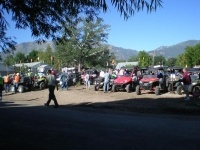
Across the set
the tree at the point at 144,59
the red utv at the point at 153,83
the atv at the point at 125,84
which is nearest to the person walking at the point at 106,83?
the atv at the point at 125,84

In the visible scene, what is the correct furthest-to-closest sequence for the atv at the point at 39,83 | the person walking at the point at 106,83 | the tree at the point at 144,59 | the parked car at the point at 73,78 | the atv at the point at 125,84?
1. the tree at the point at 144,59
2. the parked car at the point at 73,78
3. the atv at the point at 39,83
4. the person walking at the point at 106,83
5. the atv at the point at 125,84

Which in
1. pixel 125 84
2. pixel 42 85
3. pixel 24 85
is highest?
pixel 125 84

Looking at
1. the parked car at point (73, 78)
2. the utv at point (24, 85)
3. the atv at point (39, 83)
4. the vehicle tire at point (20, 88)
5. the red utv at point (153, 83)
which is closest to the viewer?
the red utv at point (153, 83)

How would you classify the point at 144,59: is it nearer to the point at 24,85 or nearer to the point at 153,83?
the point at 24,85

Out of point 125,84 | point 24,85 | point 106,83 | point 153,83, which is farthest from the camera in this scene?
point 24,85

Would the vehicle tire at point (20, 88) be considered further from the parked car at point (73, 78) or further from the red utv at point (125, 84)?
the red utv at point (125, 84)

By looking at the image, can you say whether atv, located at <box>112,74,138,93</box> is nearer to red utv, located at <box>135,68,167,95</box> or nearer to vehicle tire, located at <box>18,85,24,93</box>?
red utv, located at <box>135,68,167,95</box>

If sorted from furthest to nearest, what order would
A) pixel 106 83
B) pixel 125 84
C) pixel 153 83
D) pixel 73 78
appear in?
1. pixel 73 78
2. pixel 106 83
3. pixel 125 84
4. pixel 153 83

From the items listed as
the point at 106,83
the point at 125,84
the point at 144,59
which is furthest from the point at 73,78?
the point at 144,59

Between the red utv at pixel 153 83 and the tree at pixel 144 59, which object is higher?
the tree at pixel 144 59

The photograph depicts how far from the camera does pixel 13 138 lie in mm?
8227

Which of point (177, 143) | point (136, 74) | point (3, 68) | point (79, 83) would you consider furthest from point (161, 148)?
point (3, 68)

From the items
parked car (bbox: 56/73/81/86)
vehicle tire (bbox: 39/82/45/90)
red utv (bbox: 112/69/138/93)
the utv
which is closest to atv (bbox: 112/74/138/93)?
red utv (bbox: 112/69/138/93)

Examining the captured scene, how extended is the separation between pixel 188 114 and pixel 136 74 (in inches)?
476
